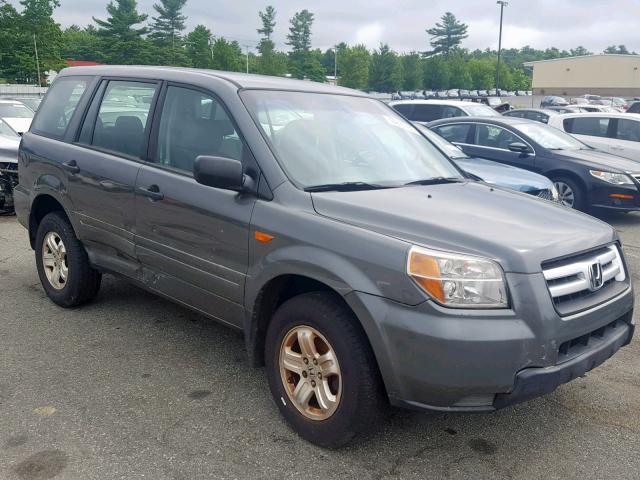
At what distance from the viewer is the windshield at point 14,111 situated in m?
10.9

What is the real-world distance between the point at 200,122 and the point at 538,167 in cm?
730

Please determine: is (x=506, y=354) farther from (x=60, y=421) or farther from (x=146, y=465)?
(x=60, y=421)

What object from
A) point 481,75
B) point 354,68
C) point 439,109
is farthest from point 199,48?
point 439,109

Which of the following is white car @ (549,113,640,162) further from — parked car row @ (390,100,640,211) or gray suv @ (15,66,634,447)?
gray suv @ (15,66,634,447)

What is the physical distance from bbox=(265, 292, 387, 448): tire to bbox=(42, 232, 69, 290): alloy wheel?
242 centimetres

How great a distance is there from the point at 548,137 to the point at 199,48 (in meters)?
74.1

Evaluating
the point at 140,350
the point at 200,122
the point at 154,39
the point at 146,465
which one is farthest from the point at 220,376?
the point at 154,39

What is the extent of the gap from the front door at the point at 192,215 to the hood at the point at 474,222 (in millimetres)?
576

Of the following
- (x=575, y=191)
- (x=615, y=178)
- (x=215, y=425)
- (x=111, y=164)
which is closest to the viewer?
(x=215, y=425)

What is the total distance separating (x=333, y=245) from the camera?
9.80 feet

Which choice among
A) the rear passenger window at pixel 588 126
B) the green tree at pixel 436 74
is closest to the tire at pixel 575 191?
the rear passenger window at pixel 588 126

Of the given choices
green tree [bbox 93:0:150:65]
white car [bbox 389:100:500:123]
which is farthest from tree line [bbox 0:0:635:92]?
white car [bbox 389:100:500:123]

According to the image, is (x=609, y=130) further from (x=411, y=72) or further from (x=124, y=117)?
(x=411, y=72)

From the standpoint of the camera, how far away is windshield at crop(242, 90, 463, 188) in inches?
139
